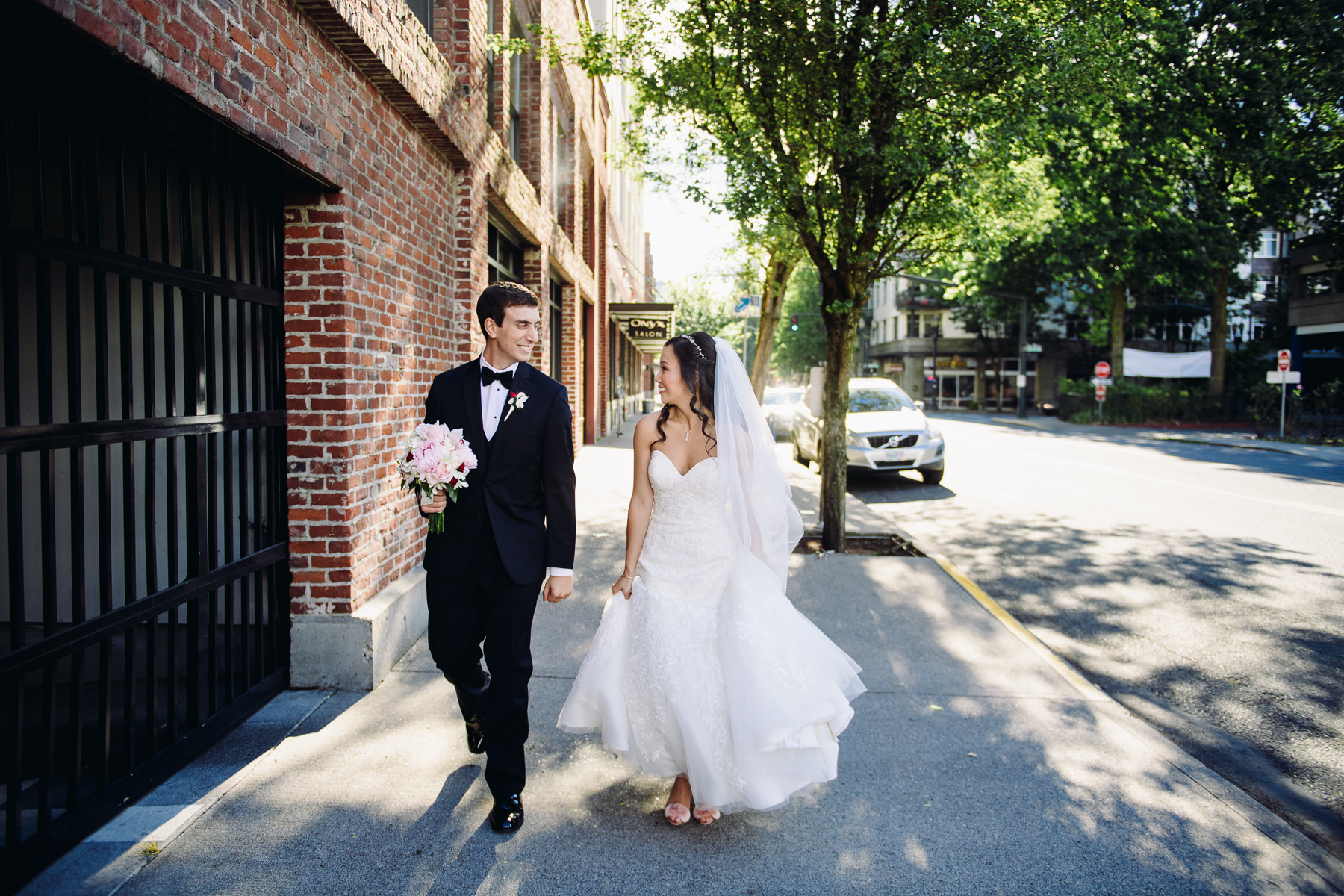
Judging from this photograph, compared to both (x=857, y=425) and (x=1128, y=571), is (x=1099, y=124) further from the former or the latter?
(x=1128, y=571)

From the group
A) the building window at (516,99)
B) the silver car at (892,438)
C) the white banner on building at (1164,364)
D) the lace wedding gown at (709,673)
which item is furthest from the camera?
the white banner on building at (1164,364)

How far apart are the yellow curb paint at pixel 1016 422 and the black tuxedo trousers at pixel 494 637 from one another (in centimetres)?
3061

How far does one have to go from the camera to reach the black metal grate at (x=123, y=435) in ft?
8.14

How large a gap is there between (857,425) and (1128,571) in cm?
633

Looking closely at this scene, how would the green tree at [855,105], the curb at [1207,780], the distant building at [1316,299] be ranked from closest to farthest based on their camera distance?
1. the curb at [1207,780]
2. the green tree at [855,105]
3. the distant building at [1316,299]

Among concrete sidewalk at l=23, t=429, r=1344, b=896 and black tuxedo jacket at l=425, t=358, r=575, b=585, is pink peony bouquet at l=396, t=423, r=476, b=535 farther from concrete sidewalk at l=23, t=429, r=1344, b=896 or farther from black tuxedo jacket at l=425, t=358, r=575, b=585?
concrete sidewalk at l=23, t=429, r=1344, b=896

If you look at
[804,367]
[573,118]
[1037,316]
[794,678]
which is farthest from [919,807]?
[804,367]

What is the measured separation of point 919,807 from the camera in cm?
323

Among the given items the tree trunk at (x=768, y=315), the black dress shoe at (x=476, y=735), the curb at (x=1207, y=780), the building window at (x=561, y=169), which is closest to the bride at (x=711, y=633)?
the black dress shoe at (x=476, y=735)

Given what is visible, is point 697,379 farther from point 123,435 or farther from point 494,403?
point 123,435

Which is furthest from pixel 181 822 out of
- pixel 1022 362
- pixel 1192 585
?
pixel 1022 362

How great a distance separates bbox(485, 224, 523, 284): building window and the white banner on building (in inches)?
1248

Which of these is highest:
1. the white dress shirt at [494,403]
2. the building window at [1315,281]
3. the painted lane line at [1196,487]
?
the building window at [1315,281]

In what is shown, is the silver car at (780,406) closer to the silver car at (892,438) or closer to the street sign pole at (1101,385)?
the silver car at (892,438)
